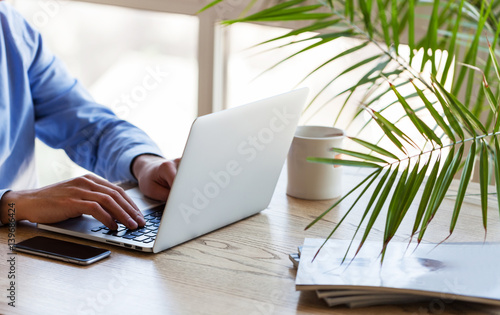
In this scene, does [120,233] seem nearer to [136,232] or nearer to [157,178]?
[136,232]

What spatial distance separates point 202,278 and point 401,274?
295 mm

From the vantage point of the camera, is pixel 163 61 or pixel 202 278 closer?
pixel 202 278

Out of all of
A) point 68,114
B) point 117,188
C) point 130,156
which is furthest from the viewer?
point 68,114

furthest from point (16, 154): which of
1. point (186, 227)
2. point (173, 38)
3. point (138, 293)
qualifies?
point (173, 38)

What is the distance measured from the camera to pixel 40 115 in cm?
177

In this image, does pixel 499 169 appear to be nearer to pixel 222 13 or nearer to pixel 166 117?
pixel 222 13

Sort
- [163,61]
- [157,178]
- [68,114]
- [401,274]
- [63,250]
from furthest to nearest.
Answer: [163,61] < [68,114] < [157,178] < [63,250] < [401,274]

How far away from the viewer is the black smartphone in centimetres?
102

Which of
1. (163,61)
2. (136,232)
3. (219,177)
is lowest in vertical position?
(163,61)

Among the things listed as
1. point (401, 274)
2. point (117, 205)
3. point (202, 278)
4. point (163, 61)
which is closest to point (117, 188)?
point (117, 205)

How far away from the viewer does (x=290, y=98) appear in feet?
3.93

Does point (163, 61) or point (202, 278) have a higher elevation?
point (202, 278)

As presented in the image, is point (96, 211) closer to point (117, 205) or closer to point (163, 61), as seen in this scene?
point (117, 205)

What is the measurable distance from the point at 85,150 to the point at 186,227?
0.74m
